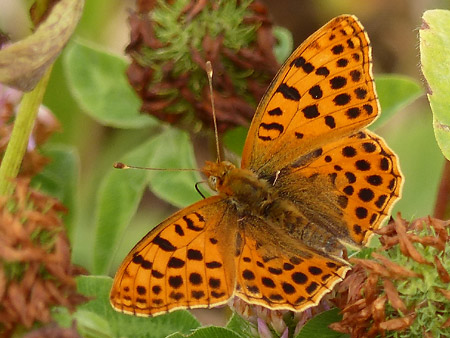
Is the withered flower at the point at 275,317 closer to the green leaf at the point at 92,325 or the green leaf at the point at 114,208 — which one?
the green leaf at the point at 92,325

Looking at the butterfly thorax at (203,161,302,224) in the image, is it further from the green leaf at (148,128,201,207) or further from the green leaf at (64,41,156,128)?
the green leaf at (64,41,156,128)

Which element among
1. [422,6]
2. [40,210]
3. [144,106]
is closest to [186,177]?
[144,106]

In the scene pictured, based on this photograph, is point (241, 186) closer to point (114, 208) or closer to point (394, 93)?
point (114, 208)

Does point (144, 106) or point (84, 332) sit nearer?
point (84, 332)

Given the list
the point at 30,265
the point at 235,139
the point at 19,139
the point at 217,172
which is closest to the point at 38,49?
the point at 19,139

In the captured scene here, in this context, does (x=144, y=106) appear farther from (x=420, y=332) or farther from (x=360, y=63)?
(x=420, y=332)

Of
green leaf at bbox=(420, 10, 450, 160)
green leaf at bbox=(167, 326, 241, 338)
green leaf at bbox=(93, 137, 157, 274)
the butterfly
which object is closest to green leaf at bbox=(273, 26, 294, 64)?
green leaf at bbox=(93, 137, 157, 274)
